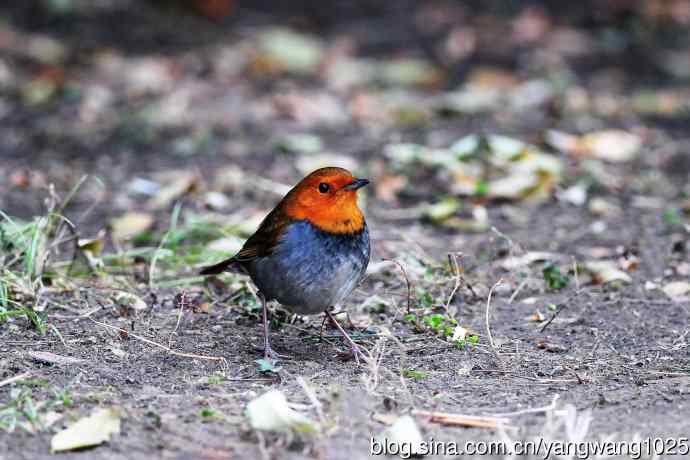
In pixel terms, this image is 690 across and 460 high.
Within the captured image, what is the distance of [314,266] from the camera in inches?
170

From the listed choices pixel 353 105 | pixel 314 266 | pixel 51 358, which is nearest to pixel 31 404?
pixel 51 358

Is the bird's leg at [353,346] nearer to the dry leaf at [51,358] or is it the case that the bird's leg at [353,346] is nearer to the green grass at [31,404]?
the dry leaf at [51,358]

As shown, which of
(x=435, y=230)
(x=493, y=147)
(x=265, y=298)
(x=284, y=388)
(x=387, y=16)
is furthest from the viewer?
(x=387, y=16)

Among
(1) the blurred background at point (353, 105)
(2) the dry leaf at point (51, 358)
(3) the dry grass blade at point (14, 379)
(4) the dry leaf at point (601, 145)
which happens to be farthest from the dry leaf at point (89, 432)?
(4) the dry leaf at point (601, 145)

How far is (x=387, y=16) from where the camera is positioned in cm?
1099

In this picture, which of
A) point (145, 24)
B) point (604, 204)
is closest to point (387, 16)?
point (145, 24)

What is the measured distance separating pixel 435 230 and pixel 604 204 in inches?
44.8

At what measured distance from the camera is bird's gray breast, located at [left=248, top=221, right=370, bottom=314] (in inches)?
170

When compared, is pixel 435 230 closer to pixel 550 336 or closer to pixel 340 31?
pixel 550 336

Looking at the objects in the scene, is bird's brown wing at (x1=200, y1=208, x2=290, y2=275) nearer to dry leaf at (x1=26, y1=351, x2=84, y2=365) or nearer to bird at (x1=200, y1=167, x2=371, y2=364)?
bird at (x1=200, y1=167, x2=371, y2=364)

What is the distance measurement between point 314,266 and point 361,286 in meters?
1.09

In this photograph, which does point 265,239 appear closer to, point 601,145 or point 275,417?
point 275,417

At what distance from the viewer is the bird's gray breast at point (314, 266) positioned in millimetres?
4309

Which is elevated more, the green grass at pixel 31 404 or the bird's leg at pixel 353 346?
the green grass at pixel 31 404
